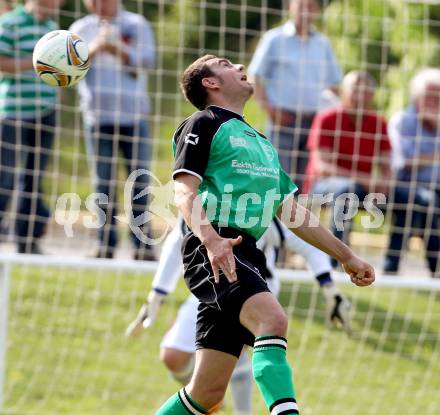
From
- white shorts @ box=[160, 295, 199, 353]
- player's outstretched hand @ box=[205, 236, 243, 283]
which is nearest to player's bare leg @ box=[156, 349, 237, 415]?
player's outstretched hand @ box=[205, 236, 243, 283]

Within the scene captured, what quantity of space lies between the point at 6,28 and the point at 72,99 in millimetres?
3453

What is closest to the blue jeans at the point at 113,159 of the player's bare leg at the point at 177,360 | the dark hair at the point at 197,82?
the player's bare leg at the point at 177,360

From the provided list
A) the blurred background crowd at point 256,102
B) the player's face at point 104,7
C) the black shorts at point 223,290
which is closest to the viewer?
the black shorts at point 223,290

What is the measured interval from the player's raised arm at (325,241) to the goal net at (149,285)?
6.64 ft

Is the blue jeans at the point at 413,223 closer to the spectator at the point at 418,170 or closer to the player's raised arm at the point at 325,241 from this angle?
the spectator at the point at 418,170

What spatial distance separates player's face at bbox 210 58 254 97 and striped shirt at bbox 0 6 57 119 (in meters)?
3.85

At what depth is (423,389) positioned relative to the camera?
835 cm

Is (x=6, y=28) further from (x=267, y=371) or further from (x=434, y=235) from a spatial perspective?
(x=267, y=371)

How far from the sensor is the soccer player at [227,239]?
467 centimetres

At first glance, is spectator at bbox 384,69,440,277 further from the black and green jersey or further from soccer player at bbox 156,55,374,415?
the black and green jersey

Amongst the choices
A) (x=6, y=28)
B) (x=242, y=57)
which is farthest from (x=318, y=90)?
(x=6, y=28)

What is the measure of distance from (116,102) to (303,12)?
5.47ft

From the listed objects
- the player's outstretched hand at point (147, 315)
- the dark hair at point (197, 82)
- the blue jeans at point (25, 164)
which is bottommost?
the player's outstretched hand at point (147, 315)

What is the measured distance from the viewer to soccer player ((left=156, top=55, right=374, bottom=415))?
4672mm
